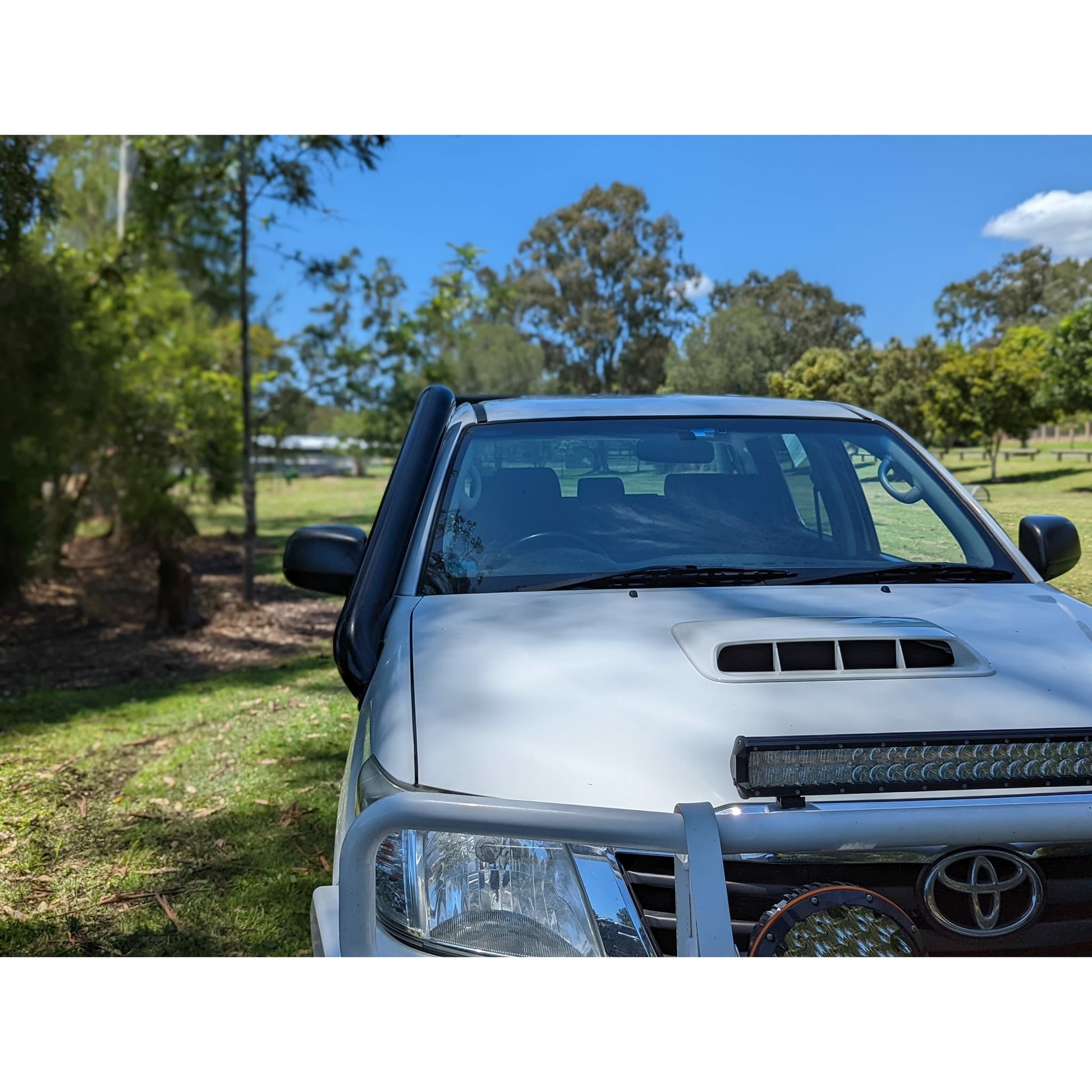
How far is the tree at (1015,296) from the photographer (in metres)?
5.69

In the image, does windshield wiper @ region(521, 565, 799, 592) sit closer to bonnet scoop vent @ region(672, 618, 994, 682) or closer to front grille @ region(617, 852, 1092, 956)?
bonnet scoop vent @ region(672, 618, 994, 682)

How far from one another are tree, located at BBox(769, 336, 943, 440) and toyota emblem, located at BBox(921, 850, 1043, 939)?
16.9 feet

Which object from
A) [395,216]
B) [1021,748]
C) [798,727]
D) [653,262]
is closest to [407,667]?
[798,727]

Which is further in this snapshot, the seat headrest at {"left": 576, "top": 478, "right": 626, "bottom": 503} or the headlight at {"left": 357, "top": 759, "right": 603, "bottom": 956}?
the seat headrest at {"left": 576, "top": 478, "right": 626, "bottom": 503}

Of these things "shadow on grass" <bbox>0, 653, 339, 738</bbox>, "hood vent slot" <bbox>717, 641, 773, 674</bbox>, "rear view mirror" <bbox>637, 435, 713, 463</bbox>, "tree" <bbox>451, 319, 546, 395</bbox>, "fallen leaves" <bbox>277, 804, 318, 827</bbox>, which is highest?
"tree" <bbox>451, 319, 546, 395</bbox>

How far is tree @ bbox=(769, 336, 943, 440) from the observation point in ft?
21.7

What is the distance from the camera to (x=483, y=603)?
235 centimetres

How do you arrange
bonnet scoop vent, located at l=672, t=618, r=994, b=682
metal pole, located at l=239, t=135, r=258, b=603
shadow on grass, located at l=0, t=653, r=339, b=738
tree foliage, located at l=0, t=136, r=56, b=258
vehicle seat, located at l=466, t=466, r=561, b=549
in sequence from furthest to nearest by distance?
metal pole, located at l=239, t=135, r=258, b=603
tree foliage, located at l=0, t=136, r=56, b=258
shadow on grass, located at l=0, t=653, r=339, b=738
vehicle seat, located at l=466, t=466, r=561, b=549
bonnet scoop vent, located at l=672, t=618, r=994, b=682

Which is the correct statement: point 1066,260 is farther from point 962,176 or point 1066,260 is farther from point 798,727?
point 798,727

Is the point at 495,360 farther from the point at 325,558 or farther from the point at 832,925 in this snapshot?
the point at 832,925

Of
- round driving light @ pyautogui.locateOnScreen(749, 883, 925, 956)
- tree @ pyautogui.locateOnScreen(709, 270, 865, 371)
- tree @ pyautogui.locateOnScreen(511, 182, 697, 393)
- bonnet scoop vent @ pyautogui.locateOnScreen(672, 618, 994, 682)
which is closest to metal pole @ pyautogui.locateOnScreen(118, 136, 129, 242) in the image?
tree @ pyautogui.locateOnScreen(511, 182, 697, 393)

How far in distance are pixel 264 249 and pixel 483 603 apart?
32.1ft

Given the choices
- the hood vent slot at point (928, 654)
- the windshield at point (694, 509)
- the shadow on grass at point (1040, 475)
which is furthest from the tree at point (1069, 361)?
the hood vent slot at point (928, 654)

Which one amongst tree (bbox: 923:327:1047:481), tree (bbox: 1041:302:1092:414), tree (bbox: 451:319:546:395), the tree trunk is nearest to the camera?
tree (bbox: 1041:302:1092:414)
